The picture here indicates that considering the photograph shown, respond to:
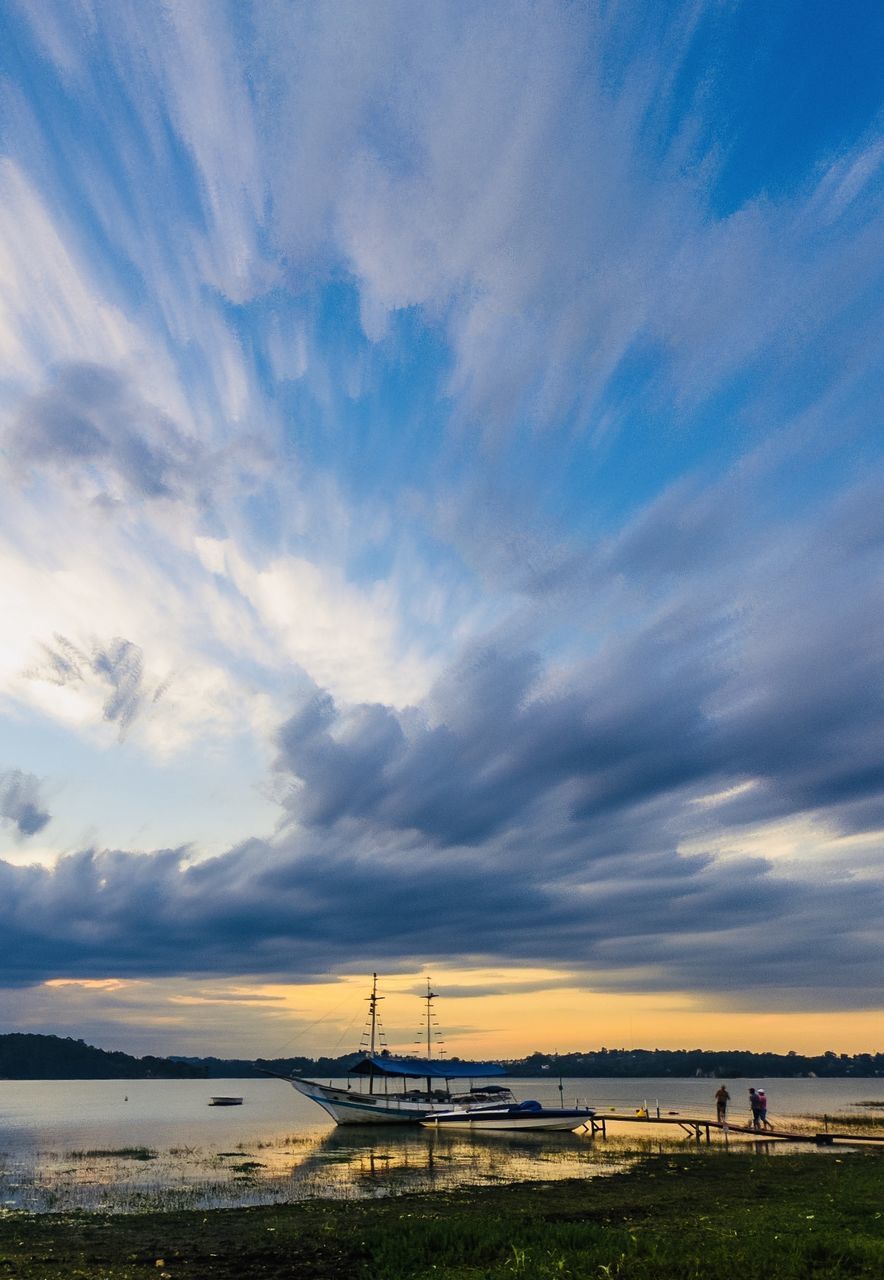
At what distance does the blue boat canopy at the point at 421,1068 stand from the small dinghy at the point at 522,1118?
399 inches

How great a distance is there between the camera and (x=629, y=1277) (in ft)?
53.8

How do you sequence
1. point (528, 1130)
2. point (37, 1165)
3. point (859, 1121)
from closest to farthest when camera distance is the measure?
point (37, 1165) < point (528, 1130) < point (859, 1121)

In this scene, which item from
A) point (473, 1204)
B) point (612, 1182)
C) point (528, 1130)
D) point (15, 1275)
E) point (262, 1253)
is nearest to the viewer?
point (15, 1275)

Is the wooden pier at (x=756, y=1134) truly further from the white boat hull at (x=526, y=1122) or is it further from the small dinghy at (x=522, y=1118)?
the small dinghy at (x=522, y=1118)

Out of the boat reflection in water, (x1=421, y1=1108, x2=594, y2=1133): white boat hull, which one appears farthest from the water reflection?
(x1=421, y1=1108, x2=594, y2=1133): white boat hull

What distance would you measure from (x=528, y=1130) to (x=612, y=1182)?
125 ft

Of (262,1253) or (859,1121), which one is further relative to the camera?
(859,1121)

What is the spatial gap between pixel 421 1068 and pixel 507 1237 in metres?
71.0

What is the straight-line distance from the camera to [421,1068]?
285 feet

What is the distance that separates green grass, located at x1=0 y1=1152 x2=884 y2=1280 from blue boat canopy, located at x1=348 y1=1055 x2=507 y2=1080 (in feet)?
176

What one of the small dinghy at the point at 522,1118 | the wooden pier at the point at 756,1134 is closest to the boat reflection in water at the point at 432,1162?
the small dinghy at the point at 522,1118

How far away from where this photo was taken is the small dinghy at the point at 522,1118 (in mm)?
69562

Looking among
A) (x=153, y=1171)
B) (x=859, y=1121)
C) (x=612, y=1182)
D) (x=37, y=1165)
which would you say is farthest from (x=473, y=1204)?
(x=859, y=1121)

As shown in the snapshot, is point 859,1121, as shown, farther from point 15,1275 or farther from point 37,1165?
point 15,1275
